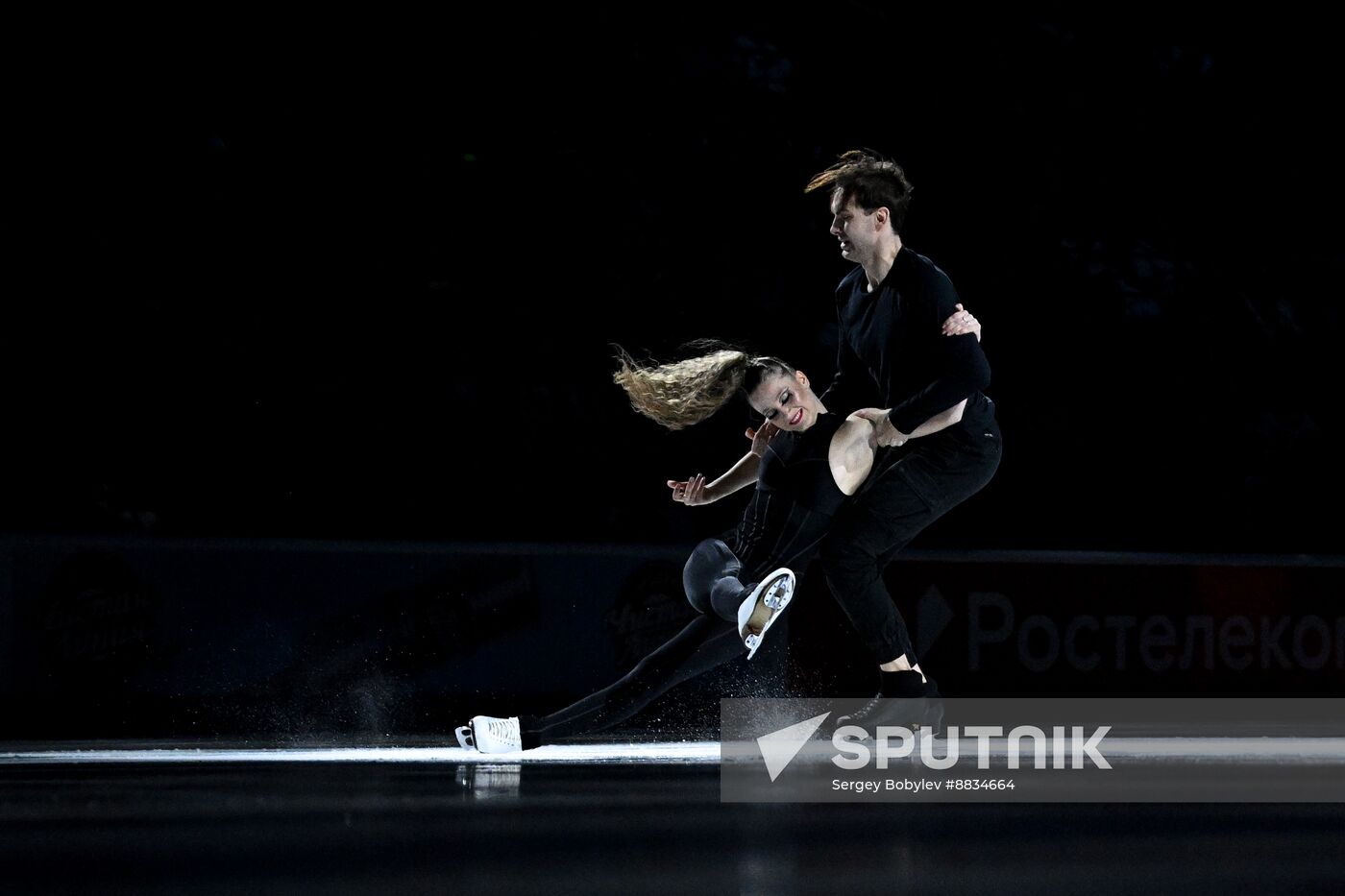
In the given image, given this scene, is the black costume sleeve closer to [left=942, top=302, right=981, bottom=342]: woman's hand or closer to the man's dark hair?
[left=942, top=302, right=981, bottom=342]: woman's hand

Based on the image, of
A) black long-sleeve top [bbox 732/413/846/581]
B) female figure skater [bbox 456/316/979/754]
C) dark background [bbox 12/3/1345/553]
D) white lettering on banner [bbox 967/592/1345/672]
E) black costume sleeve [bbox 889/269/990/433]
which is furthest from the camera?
dark background [bbox 12/3/1345/553]

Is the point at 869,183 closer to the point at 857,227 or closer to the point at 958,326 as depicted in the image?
the point at 857,227

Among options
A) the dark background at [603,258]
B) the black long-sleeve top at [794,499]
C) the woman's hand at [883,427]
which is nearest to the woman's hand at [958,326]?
the woman's hand at [883,427]

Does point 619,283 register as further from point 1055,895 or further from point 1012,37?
point 1055,895

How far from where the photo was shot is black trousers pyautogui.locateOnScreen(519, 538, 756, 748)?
5.31m

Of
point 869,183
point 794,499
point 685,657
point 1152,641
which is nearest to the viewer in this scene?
point 869,183

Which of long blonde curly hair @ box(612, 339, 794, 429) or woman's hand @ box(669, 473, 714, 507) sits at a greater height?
long blonde curly hair @ box(612, 339, 794, 429)

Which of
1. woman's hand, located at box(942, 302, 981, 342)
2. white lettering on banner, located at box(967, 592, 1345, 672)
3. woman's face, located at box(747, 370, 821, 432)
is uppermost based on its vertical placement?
white lettering on banner, located at box(967, 592, 1345, 672)

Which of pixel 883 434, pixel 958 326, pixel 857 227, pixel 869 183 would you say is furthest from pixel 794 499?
pixel 869 183

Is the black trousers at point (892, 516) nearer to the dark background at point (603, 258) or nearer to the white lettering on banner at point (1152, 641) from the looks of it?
the white lettering on banner at point (1152, 641)

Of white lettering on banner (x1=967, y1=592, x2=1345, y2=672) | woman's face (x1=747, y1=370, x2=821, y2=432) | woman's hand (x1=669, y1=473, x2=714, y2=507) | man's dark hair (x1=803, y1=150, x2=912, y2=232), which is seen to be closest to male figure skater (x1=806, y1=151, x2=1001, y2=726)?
man's dark hair (x1=803, y1=150, x2=912, y2=232)

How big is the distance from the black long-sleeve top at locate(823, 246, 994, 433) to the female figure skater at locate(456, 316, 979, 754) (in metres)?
0.07

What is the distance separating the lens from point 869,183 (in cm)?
506

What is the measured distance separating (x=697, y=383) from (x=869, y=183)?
79 cm
